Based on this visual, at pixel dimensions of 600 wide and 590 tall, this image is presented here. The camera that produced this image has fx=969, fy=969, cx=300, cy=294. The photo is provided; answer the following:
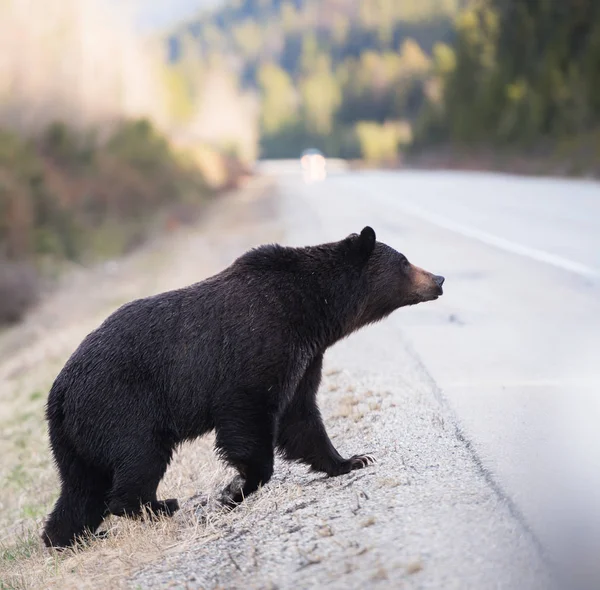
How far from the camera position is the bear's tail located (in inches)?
207

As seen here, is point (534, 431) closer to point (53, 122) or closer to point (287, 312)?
point (287, 312)

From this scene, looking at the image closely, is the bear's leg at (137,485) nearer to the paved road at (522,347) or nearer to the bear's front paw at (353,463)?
the bear's front paw at (353,463)

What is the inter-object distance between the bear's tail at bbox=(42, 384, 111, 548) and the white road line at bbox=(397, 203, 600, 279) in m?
7.55

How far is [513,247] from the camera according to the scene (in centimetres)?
1455

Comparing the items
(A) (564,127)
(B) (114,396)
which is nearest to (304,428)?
(B) (114,396)

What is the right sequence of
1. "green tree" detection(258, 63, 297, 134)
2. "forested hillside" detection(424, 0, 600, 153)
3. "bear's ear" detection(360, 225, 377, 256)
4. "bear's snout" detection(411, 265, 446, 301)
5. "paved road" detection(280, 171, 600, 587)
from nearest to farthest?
1. "paved road" detection(280, 171, 600, 587)
2. "bear's ear" detection(360, 225, 377, 256)
3. "bear's snout" detection(411, 265, 446, 301)
4. "forested hillside" detection(424, 0, 600, 153)
5. "green tree" detection(258, 63, 297, 134)

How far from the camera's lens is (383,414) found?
19.7 feet

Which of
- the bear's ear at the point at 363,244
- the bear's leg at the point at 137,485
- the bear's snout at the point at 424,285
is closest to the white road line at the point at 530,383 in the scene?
the bear's snout at the point at 424,285

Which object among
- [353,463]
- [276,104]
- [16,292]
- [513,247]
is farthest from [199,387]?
[276,104]

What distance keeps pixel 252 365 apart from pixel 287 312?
1.28 feet

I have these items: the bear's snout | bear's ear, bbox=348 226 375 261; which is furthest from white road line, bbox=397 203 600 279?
bear's ear, bbox=348 226 375 261

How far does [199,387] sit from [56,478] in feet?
10.00

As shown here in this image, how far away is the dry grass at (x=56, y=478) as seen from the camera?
4.86 m

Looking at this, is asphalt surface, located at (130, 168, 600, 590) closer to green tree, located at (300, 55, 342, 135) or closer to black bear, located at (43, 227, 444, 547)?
black bear, located at (43, 227, 444, 547)
